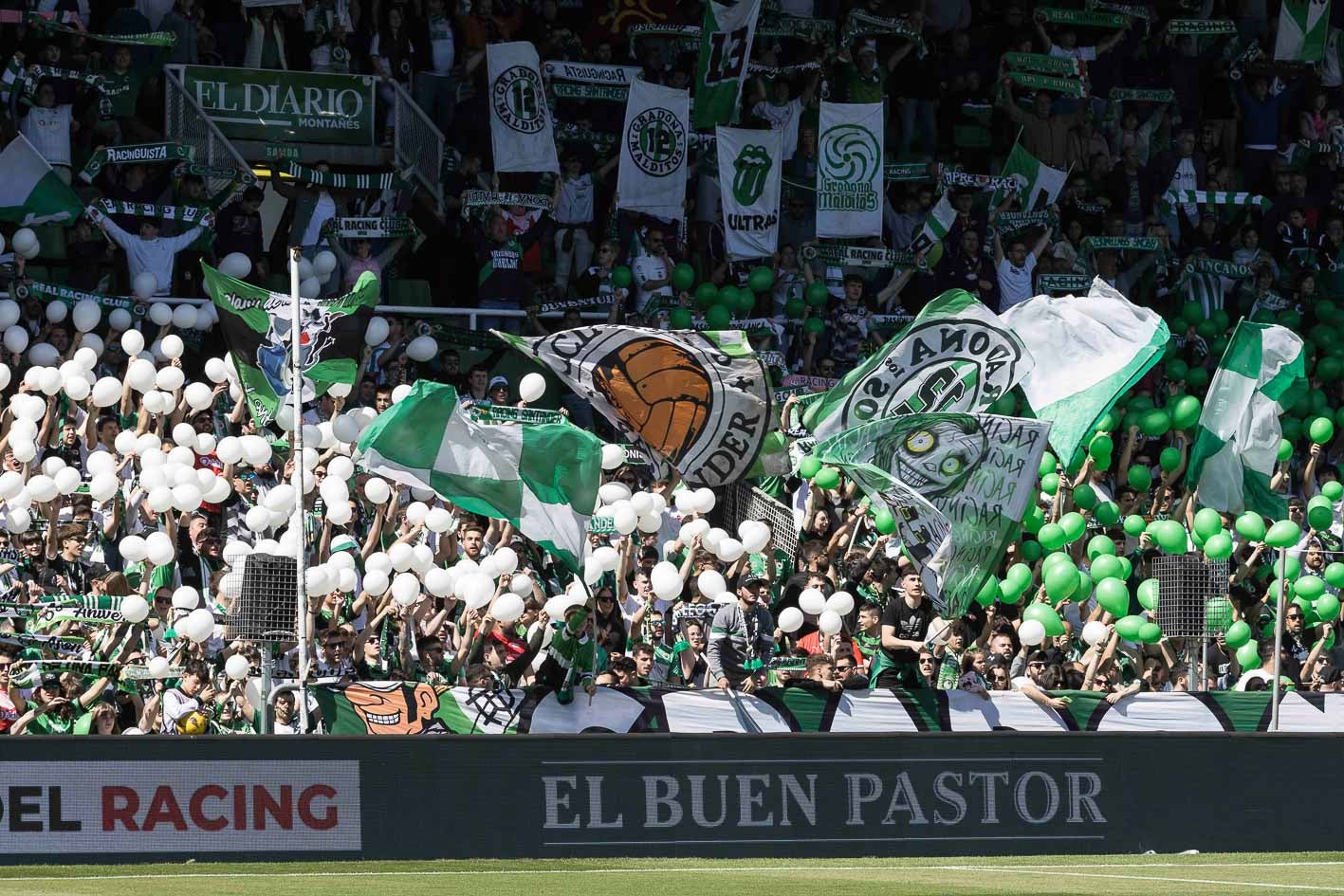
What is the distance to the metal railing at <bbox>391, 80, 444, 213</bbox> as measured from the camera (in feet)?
76.6

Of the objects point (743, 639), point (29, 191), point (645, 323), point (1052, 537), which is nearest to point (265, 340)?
point (29, 191)

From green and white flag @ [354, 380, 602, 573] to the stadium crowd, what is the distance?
1.42ft

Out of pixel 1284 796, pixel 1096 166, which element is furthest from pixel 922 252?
pixel 1284 796

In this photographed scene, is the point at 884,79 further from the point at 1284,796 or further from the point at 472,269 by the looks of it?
the point at 1284,796

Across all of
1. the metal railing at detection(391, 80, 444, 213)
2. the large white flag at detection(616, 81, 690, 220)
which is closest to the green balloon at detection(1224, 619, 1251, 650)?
the large white flag at detection(616, 81, 690, 220)

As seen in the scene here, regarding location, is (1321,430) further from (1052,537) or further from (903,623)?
(903,623)

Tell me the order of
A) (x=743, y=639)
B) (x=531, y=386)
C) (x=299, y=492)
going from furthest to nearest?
(x=531, y=386) → (x=743, y=639) → (x=299, y=492)

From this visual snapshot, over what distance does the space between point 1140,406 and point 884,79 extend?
18.4 feet

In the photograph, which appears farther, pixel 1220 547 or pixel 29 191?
pixel 29 191

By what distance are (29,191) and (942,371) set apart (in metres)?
8.03

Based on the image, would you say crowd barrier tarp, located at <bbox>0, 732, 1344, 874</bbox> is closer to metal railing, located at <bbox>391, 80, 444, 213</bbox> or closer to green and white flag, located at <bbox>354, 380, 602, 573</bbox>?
green and white flag, located at <bbox>354, 380, 602, 573</bbox>

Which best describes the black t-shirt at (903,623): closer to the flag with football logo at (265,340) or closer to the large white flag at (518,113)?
the flag with football logo at (265,340)

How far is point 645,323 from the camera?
21.7 metres

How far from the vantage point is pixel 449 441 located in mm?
16562
